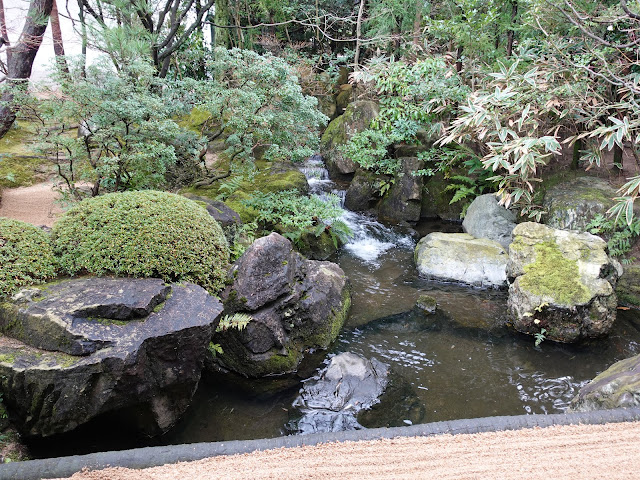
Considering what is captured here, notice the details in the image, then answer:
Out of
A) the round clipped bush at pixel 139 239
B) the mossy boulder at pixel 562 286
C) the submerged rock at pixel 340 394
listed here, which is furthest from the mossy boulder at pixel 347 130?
the submerged rock at pixel 340 394

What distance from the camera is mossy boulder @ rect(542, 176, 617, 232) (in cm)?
743

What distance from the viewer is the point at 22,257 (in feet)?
12.6

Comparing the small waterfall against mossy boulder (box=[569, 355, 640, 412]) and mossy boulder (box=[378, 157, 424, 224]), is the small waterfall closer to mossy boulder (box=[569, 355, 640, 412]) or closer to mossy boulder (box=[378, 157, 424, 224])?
mossy boulder (box=[378, 157, 424, 224])

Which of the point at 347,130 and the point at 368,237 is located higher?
the point at 347,130

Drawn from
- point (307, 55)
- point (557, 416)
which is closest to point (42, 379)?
point (557, 416)

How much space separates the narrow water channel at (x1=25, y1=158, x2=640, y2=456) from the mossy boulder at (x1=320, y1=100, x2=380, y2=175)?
4615mm

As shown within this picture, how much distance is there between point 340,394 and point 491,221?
5.64m

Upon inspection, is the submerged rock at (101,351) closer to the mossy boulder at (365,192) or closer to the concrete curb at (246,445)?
the concrete curb at (246,445)

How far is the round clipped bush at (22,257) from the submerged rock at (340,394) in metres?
2.80

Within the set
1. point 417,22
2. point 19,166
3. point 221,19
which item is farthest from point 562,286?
point 221,19

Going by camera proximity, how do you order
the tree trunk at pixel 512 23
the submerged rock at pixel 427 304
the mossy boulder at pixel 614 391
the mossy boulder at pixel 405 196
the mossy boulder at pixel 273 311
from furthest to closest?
the mossy boulder at pixel 405 196
the tree trunk at pixel 512 23
the submerged rock at pixel 427 304
the mossy boulder at pixel 273 311
the mossy boulder at pixel 614 391

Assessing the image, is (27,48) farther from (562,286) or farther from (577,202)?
(577,202)

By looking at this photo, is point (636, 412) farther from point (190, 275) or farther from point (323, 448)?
point (190, 275)

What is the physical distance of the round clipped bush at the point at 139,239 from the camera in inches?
161
